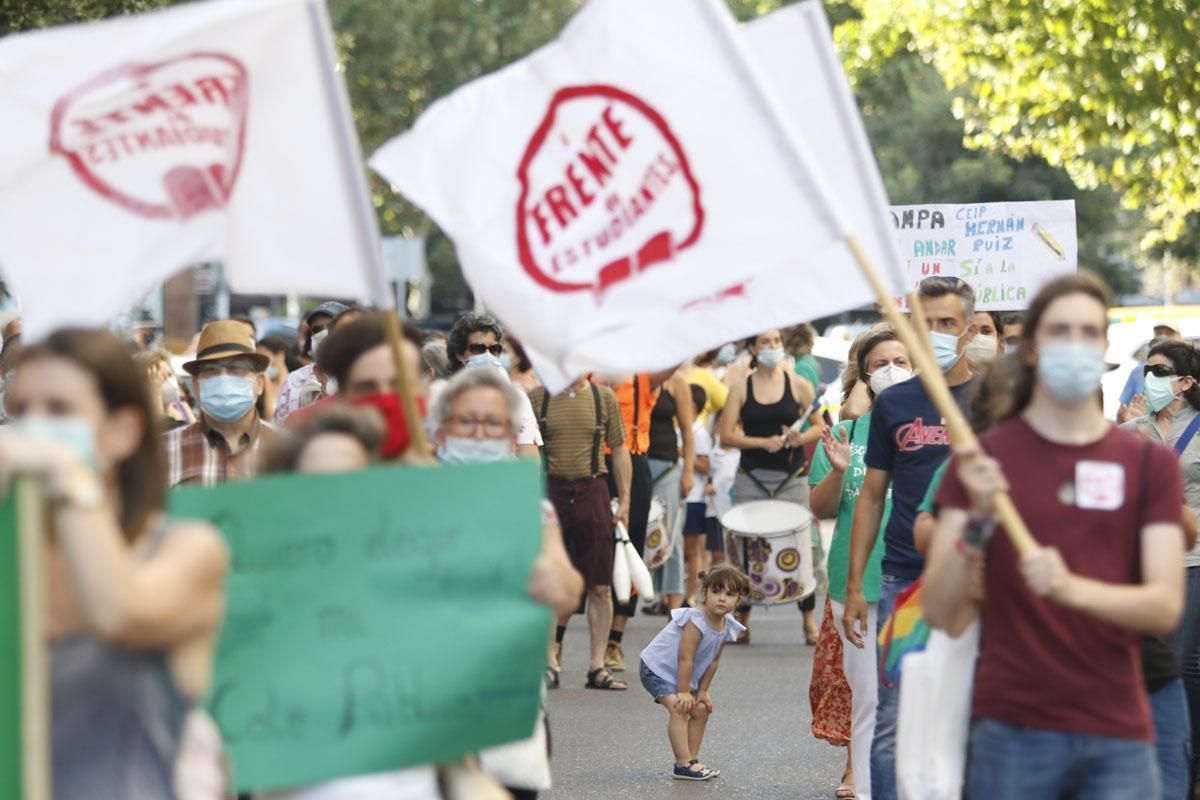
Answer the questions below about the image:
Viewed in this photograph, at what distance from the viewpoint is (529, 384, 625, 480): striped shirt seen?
12141 millimetres

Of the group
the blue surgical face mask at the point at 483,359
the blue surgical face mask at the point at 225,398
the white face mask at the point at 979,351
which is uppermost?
the blue surgical face mask at the point at 225,398

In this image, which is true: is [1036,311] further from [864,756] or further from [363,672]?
[864,756]

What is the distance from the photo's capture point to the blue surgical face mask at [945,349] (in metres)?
7.46

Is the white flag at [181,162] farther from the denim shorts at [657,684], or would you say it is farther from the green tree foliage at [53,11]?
the green tree foliage at [53,11]

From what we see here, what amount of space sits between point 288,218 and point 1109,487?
6.26 ft

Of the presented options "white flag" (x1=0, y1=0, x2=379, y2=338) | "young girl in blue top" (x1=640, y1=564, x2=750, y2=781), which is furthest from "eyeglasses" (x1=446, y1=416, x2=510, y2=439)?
"young girl in blue top" (x1=640, y1=564, x2=750, y2=781)

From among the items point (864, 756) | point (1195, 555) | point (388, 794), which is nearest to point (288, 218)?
point (388, 794)

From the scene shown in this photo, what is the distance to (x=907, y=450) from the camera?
7.38 meters

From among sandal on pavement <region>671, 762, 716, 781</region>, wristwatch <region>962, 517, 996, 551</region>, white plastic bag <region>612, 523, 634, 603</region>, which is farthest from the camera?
white plastic bag <region>612, 523, 634, 603</region>

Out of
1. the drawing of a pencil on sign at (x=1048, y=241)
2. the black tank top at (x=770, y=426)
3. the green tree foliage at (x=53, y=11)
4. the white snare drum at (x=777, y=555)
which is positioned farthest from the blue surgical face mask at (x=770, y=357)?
the green tree foliage at (x=53, y=11)

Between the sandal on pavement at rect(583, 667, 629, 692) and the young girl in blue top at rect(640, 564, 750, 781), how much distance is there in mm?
2657

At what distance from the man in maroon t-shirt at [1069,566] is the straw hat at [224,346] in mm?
3338

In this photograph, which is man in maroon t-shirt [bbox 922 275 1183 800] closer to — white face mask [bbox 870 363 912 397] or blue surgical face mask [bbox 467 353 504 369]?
white face mask [bbox 870 363 912 397]

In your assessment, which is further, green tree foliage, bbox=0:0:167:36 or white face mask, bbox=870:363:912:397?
green tree foliage, bbox=0:0:167:36
